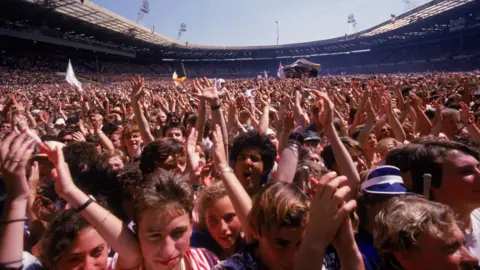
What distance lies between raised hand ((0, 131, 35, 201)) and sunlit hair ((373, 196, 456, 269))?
61.1 inches

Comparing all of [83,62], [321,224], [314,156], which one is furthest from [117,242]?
[83,62]

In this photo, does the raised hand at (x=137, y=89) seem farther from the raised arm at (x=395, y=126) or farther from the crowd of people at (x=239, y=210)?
the raised arm at (x=395, y=126)

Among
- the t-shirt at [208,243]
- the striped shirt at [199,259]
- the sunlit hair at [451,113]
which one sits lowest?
the t-shirt at [208,243]

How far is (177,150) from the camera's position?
298 centimetres

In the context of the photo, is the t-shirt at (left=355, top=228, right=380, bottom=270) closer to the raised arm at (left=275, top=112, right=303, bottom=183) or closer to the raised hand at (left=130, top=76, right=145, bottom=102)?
the raised arm at (left=275, top=112, right=303, bottom=183)

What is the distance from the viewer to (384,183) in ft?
7.13

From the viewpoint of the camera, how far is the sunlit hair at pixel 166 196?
180 centimetres

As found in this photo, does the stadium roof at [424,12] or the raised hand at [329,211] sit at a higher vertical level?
the stadium roof at [424,12]

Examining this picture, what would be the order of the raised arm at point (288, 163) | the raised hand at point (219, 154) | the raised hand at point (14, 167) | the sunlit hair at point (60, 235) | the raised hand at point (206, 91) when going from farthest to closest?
the raised hand at point (206, 91) → the raised arm at point (288, 163) → the raised hand at point (219, 154) → the sunlit hair at point (60, 235) → the raised hand at point (14, 167)

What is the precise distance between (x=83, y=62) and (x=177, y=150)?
4789 centimetres

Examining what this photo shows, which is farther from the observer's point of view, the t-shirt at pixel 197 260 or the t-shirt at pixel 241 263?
the t-shirt at pixel 197 260

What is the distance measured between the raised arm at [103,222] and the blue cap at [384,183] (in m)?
1.36

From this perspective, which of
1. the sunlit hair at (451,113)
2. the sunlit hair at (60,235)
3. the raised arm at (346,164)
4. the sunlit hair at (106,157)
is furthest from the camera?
the sunlit hair at (451,113)

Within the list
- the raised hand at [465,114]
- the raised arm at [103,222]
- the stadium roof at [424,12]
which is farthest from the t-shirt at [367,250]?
the stadium roof at [424,12]
